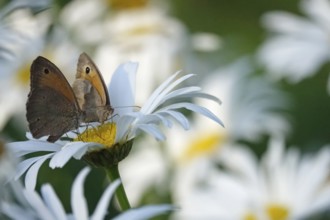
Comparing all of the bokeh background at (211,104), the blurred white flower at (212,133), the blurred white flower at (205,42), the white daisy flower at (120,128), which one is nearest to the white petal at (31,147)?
the white daisy flower at (120,128)

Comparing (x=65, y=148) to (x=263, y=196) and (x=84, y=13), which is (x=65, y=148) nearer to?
(x=263, y=196)

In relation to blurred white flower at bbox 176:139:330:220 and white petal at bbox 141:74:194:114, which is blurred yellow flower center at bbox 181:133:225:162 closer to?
blurred white flower at bbox 176:139:330:220

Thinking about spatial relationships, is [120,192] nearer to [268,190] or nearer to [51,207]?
[51,207]

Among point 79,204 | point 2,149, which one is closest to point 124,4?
point 79,204

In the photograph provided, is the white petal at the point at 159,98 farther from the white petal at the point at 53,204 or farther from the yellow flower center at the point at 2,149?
the yellow flower center at the point at 2,149

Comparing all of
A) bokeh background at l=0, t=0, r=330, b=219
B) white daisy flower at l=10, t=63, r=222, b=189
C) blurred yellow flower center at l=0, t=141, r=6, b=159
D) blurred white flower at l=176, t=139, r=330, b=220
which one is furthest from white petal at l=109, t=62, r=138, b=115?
blurred white flower at l=176, t=139, r=330, b=220

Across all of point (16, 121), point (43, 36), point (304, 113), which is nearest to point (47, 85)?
point (43, 36)
